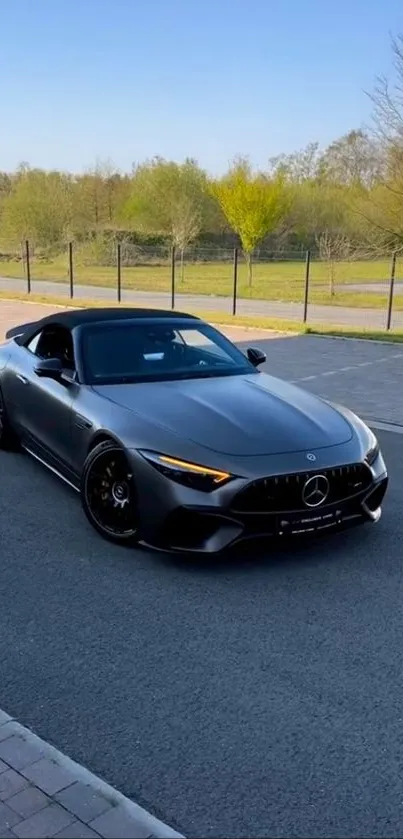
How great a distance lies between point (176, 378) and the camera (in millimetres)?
5328

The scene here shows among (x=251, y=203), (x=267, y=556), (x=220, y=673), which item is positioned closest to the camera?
(x=220, y=673)

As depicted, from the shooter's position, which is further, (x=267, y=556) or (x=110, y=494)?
(x=110, y=494)

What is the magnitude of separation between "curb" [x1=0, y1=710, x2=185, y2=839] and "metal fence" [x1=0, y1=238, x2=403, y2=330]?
14.7 m

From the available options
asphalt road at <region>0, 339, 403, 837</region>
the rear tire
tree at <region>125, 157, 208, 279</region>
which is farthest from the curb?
tree at <region>125, 157, 208, 279</region>

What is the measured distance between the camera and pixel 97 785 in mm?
2506

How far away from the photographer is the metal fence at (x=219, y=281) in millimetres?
20953

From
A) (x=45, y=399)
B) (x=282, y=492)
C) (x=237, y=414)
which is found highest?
(x=237, y=414)

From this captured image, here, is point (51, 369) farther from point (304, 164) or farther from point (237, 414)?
point (304, 164)

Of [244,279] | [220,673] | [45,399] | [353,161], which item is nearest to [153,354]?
[45,399]

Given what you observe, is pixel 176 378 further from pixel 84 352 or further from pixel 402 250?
pixel 402 250

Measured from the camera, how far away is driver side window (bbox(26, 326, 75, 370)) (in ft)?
18.3

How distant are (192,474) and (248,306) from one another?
18999 mm

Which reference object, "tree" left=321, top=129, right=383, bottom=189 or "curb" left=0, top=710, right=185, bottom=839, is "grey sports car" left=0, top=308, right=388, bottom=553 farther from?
"tree" left=321, top=129, right=383, bottom=189

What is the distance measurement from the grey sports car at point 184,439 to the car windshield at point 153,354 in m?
0.01
